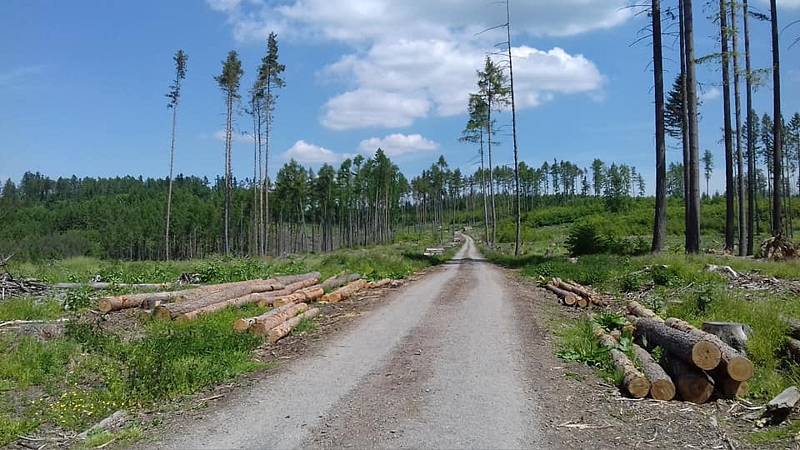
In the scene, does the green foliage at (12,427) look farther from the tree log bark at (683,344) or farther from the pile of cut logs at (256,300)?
the tree log bark at (683,344)

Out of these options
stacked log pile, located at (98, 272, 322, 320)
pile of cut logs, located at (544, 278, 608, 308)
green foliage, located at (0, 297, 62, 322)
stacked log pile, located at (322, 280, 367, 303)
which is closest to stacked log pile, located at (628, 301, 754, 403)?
pile of cut logs, located at (544, 278, 608, 308)

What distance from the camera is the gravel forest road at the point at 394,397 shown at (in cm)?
555

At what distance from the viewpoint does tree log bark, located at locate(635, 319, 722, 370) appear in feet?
22.7

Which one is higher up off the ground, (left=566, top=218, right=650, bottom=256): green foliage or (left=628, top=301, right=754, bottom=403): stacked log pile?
(left=566, top=218, right=650, bottom=256): green foliage

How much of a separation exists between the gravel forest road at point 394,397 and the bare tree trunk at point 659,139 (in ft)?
41.1

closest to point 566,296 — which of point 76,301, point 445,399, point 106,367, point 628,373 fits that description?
point 628,373

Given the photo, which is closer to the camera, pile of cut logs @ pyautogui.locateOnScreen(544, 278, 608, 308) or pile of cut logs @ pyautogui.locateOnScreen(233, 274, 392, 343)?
pile of cut logs @ pyautogui.locateOnScreen(233, 274, 392, 343)

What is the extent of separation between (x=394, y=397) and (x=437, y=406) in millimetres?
604

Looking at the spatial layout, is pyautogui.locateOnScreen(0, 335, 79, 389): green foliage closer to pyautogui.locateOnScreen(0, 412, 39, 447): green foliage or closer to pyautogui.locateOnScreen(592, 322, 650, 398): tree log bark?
pyautogui.locateOnScreen(0, 412, 39, 447): green foliage

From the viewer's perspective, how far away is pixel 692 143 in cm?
2006

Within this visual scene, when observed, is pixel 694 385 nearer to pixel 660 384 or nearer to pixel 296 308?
pixel 660 384

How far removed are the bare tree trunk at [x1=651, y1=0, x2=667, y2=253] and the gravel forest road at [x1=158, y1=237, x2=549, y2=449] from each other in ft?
41.1

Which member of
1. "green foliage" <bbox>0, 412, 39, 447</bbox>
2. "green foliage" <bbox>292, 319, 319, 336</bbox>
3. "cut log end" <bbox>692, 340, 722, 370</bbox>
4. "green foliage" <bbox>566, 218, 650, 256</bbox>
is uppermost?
"green foliage" <bbox>566, 218, 650, 256</bbox>

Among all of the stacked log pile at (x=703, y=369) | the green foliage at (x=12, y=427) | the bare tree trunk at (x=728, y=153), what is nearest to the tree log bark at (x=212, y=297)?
the green foliage at (x=12, y=427)
